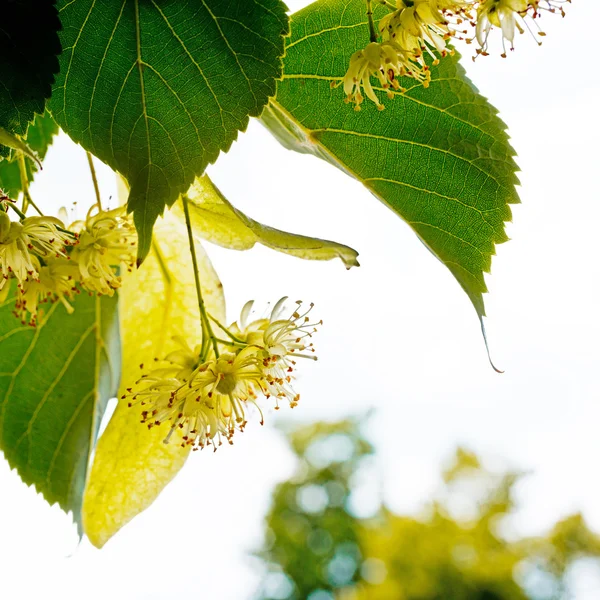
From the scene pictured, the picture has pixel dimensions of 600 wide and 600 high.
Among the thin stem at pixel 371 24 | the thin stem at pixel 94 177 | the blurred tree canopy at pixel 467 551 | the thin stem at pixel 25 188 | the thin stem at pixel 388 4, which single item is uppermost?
the blurred tree canopy at pixel 467 551

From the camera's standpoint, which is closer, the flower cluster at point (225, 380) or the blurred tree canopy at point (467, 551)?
the flower cluster at point (225, 380)

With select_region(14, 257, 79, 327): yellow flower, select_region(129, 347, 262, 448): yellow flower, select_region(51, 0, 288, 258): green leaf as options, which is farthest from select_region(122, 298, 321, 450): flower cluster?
select_region(51, 0, 288, 258): green leaf

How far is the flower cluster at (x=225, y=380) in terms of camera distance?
2.12ft

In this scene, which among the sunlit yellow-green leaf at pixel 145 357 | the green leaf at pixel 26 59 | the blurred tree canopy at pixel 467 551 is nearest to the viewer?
the green leaf at pixel 26 59

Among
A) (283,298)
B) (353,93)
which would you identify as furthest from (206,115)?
(283,298)

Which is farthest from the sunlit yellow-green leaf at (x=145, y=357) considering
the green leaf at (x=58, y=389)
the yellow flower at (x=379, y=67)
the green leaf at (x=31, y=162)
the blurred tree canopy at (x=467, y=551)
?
the blurred tree canopy at (x=467, y=551)

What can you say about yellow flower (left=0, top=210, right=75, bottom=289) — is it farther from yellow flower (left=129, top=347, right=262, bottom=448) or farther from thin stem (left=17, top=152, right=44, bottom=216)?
yellow flower (left=129, top=347, right=262, bottom=448)

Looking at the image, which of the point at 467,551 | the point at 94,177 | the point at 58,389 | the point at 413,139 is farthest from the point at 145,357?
the point at 467,551

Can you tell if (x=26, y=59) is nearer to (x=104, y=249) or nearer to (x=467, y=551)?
(x=104, y=249)

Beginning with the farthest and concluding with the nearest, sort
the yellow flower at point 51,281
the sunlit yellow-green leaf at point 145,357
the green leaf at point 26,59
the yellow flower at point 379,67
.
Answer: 1. the sunlit yellow-green leaf at point 145,357
2. the yellow flower at point 51,281
3. the yellow flower at point 379,67
4. the green leaf at point 26,59

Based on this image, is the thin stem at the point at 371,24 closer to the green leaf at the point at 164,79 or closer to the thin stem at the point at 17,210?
the green leaf at the point at 164,79

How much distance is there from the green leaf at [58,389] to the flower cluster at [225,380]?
7cm

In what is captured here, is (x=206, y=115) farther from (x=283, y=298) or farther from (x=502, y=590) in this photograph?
(x=502, y=590)

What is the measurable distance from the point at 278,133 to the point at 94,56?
0.21 metres
